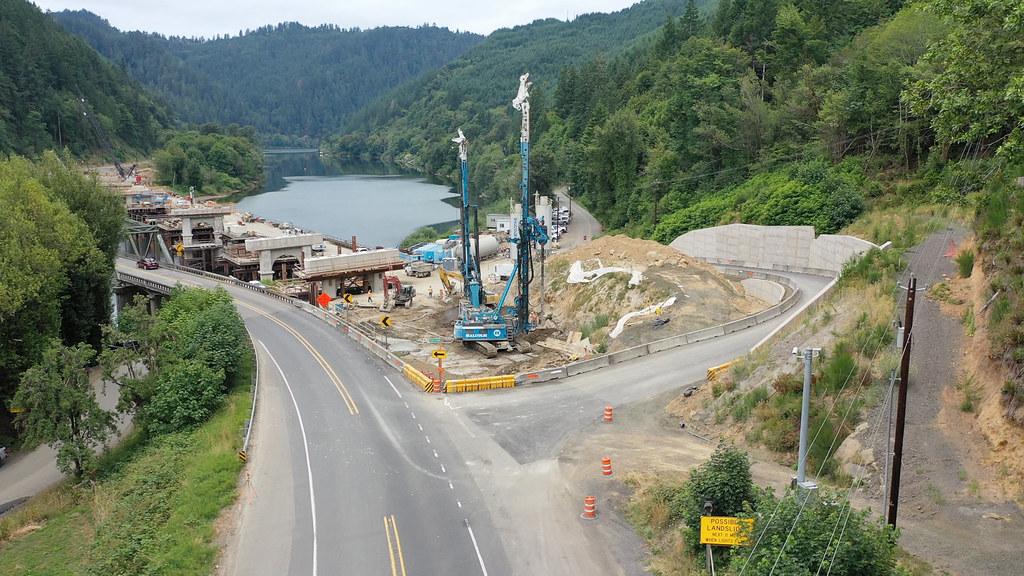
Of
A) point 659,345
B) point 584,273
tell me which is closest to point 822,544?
point 659,345

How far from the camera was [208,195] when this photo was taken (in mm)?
164125

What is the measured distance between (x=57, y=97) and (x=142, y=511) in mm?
158088

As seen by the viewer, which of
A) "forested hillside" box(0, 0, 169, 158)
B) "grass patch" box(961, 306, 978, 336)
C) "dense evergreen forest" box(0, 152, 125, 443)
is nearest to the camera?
"grass patch" box(961, 306, 978, 336)

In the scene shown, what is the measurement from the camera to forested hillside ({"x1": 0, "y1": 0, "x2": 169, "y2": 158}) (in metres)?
142

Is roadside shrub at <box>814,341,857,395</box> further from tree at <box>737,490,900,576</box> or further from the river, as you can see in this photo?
the river

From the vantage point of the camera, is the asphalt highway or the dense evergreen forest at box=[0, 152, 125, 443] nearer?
the asphalt highway

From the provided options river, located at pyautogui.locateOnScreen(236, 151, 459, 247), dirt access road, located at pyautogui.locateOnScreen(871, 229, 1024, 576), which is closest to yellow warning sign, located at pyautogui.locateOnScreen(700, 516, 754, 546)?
dirt access road, located at pyautogui.locateOnScreen(871, 229, 1024, 576)

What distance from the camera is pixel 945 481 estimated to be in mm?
18984

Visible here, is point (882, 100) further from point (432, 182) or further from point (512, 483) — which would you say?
point (432, 182)

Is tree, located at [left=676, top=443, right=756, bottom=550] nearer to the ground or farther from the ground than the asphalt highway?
farther from the ground

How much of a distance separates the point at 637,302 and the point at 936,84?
86.1 ft

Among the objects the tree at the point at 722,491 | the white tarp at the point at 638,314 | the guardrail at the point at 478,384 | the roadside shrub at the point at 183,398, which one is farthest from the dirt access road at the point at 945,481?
the roadside shrub at the point at 183,398

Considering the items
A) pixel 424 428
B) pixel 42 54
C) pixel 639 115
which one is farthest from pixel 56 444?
pixel 42 54

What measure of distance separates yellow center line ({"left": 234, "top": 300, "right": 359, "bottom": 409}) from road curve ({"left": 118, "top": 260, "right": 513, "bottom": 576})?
0.10 meters
